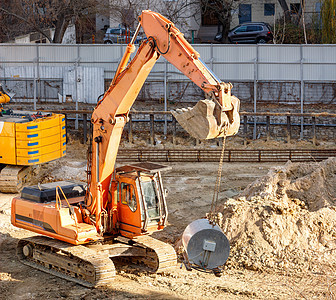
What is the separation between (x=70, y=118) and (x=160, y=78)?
4.44m

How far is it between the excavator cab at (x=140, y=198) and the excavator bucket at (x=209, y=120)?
236cm

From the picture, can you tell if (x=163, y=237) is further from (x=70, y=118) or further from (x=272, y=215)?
(x=70, y=118)

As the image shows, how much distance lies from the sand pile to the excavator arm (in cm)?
308

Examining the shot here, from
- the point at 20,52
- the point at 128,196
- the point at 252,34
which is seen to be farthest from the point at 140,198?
the point at 252,34

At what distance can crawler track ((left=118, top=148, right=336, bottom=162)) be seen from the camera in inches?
861

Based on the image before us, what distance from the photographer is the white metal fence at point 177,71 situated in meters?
26.0

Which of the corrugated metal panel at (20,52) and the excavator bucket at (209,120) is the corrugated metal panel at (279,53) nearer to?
the corrugated metal panel at (20,52)

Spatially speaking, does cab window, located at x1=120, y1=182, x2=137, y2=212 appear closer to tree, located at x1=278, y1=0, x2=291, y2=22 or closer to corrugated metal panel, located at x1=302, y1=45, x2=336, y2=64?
corrugated metal panel, located at x1=302, y1=45, x2=336, y2=64

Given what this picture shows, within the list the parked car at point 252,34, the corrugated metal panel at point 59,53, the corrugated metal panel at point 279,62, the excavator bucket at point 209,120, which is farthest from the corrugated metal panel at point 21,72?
the excavator bucket at point 209,120

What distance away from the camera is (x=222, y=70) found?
26406 mm

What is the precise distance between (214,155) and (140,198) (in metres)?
10.9

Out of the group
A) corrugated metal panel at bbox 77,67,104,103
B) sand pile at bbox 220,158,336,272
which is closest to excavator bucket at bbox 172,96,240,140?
sand pile at bbox 220,158,336,272

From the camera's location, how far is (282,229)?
12750 mm

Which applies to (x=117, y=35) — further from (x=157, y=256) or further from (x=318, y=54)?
(x=157, y=256)
